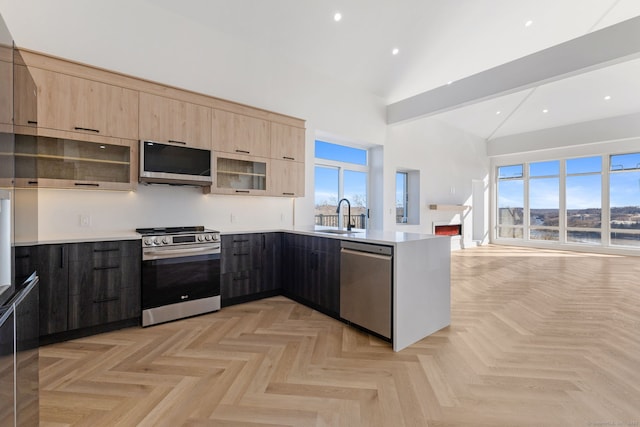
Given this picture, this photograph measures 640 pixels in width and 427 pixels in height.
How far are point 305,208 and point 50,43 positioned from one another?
136 inches

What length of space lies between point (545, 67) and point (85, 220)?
6.13 meters

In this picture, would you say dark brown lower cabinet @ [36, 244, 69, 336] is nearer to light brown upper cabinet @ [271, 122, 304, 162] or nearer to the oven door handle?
the oven door handle

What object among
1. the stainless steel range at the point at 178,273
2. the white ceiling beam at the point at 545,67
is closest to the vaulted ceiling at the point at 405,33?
the white ceiling beam at the point at 545,67

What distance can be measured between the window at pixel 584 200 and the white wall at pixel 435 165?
2111 millimetres

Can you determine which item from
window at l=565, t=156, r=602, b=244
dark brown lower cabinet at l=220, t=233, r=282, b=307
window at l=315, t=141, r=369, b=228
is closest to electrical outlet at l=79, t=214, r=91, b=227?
dark brown lower cabinet at l=220, t=233, r=282, b=307

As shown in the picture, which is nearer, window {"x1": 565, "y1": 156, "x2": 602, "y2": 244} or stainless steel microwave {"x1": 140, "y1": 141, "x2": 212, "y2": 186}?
stainless steel microwave {"x1": 140, "y1": 141, "x2": 212, "y2": 186}

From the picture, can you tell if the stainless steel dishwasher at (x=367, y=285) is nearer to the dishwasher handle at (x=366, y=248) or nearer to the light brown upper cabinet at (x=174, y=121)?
the dishwasher handle at (x=366, y=248)

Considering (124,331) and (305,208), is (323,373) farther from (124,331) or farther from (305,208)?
(305,208)

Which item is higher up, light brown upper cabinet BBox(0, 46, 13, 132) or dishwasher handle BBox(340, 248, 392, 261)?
light brown upper cabinet BBox(0, 46, 13, 132)

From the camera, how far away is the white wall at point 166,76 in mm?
2805

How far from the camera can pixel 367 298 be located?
2.63 m

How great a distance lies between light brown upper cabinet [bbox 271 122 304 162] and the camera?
160 inches

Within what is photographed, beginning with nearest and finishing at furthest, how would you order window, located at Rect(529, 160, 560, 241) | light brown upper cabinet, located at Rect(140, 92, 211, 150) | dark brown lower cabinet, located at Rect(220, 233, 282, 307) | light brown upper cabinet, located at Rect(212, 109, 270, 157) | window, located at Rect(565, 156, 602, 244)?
light brown upper cabinet, located at Rect(140, 92, 211, 150), dark brown lower cabinet, located at Rect(220, 233, 282, 307), light brown upper cabinet, located at Rect(212, 109, 270, 157), window, located at Rect(565, 156, 602, 244), window, located at Rect(529, 160, 560, 241)

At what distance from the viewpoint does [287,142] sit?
13.8ft
